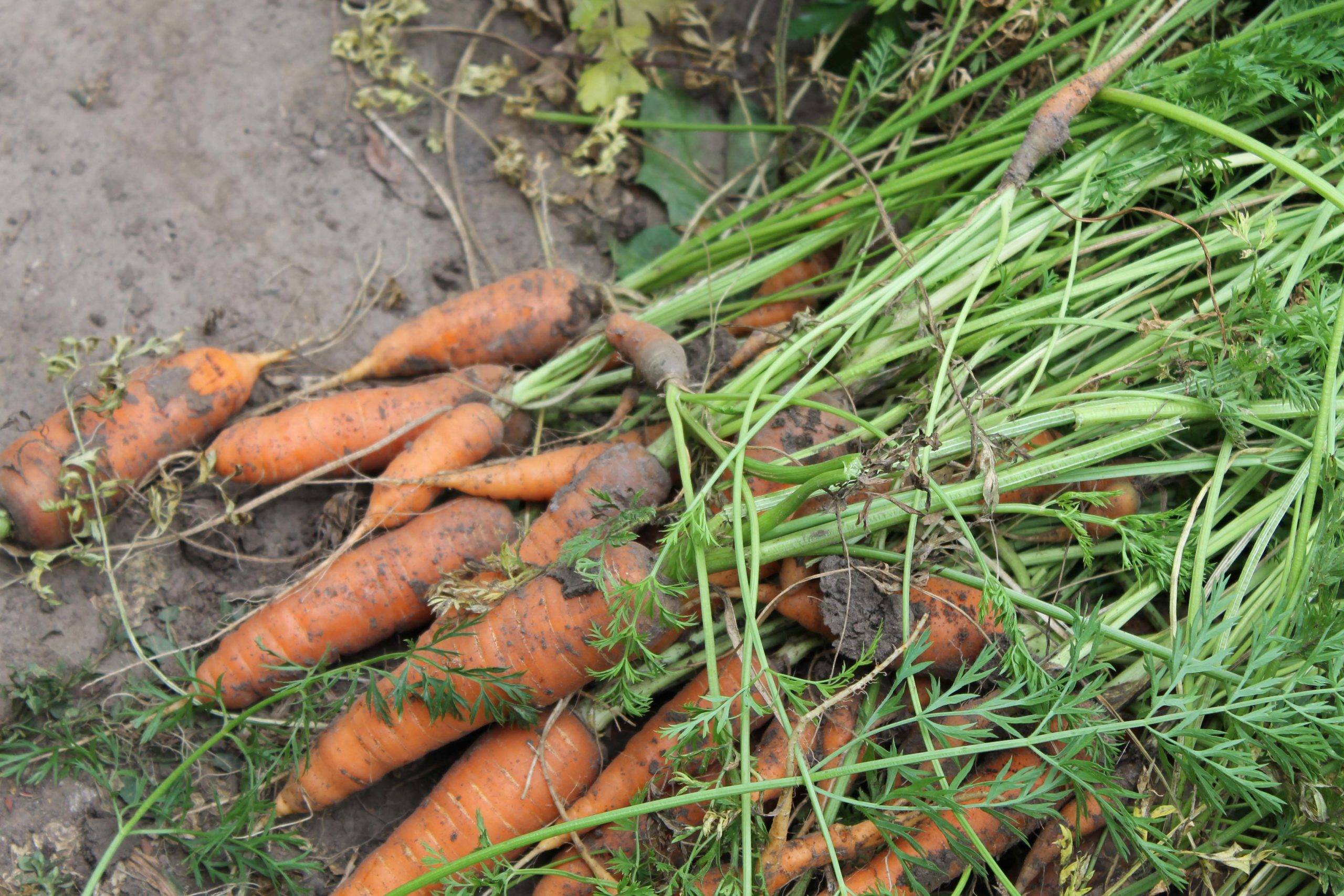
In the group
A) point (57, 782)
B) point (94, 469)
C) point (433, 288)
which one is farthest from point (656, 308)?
point (57, 782)

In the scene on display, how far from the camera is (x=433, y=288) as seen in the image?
259 centimetres

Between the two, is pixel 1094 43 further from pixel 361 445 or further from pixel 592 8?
pixel 361 445

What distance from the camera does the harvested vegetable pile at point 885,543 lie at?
5.20ft

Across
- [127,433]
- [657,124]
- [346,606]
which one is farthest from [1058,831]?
[127,433]

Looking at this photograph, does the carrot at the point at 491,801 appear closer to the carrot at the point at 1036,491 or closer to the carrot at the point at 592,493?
the carrot at the point at 592,493

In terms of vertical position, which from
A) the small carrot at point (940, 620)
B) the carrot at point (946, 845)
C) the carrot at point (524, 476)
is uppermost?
the carrot at point (524, 476)

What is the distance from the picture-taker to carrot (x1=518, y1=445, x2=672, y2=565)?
6.29ft

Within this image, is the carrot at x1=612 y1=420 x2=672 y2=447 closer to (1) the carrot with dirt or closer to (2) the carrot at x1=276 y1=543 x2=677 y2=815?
(1) the carrot with dirt

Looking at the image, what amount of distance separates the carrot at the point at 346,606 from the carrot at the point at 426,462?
71 millimetres

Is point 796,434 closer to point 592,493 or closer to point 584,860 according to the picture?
point 592,493

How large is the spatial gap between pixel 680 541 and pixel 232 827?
111cm

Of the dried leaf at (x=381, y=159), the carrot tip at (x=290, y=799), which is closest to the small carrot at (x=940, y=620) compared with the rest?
the carrot tip at (x=290, y=799)

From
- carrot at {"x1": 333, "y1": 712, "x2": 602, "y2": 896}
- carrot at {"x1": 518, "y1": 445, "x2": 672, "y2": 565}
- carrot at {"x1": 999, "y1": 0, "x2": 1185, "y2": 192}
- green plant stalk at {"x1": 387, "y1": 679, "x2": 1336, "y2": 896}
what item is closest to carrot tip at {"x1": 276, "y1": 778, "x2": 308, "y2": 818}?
carrot at {"x1": 333, "y1": 712, "x2": 602, "y2": 896}

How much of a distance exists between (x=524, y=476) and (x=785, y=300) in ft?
2.74
